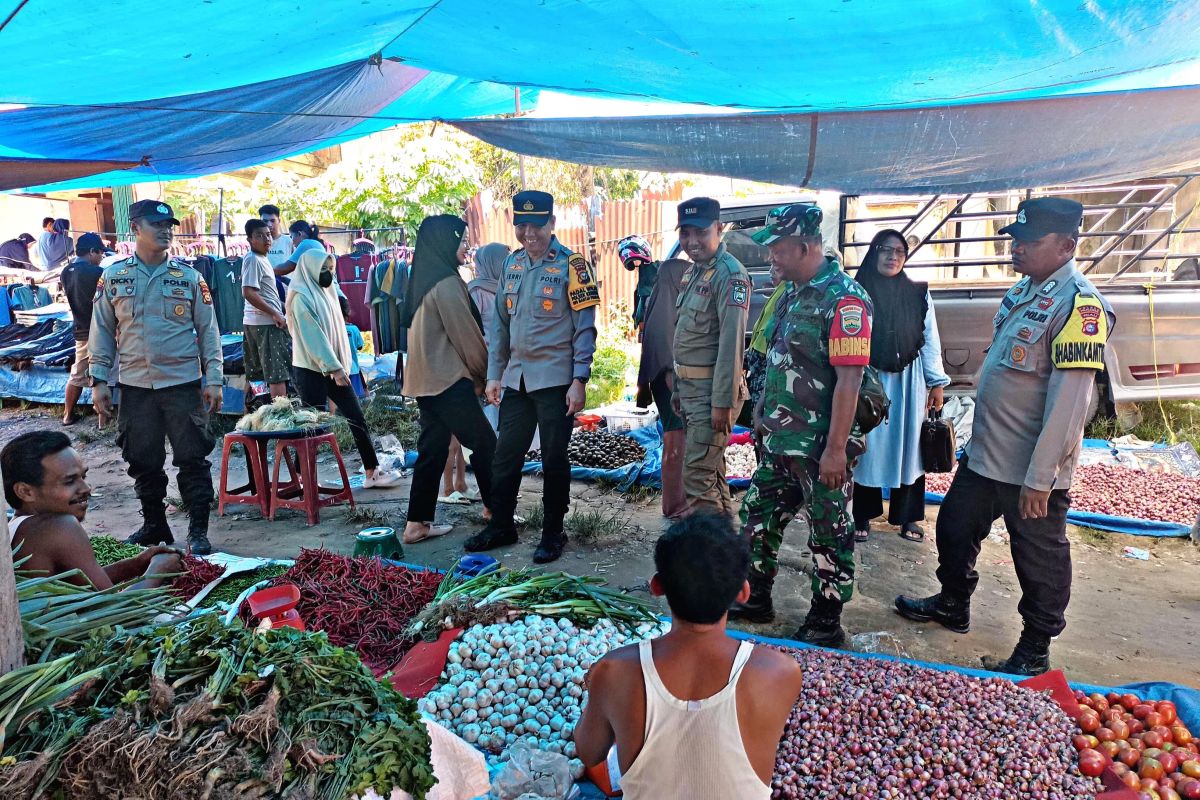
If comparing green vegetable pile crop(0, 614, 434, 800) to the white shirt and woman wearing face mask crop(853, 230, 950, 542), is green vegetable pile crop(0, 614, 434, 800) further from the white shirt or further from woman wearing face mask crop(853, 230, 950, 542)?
the white shirt

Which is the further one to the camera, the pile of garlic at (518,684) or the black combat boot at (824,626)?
the black combat boot at (824,626)

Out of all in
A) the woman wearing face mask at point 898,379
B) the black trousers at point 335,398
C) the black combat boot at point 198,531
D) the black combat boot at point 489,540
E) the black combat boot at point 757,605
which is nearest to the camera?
the black combat boot at point 757,605

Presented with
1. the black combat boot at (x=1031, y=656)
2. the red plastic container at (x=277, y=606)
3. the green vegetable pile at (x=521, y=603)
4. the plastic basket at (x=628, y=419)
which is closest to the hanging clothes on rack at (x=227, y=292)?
the plastic basket at (x=628, y=419)

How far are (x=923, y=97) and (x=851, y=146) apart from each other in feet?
1.45

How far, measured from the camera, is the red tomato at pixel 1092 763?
2328mm

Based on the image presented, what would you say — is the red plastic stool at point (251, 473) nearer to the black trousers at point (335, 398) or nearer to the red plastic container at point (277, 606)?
the black trousers at point (335, 398)

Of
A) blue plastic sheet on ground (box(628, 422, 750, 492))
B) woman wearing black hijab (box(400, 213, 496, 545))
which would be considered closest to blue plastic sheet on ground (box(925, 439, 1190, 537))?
blue plastic sheet on ground (box(628, 422, 750, 492))

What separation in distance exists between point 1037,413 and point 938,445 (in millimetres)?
1397

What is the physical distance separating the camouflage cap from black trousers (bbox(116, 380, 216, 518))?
11.6 ft

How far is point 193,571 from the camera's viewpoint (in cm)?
347

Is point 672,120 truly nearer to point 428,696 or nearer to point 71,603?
point 428,696

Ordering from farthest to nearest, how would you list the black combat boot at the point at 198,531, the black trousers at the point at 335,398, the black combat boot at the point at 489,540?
the black trousers at the point at 335,398, the black combat boot at the point at 489,540, the black combat boot at the point at 198,531

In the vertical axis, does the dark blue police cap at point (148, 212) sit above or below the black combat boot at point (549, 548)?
above

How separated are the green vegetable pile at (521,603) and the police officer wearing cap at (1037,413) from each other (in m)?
1.57
